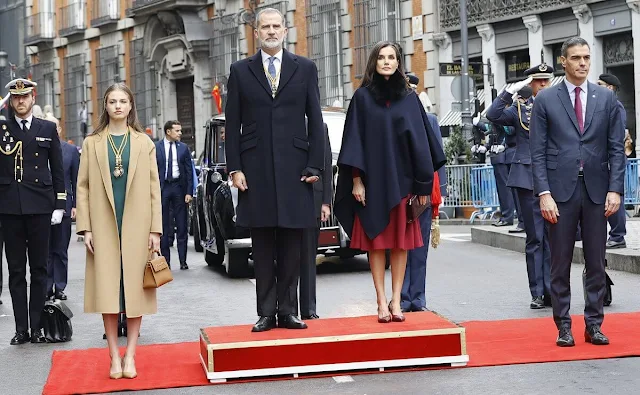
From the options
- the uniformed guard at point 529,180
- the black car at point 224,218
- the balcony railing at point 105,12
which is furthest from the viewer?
the balcony railing at point 105,12

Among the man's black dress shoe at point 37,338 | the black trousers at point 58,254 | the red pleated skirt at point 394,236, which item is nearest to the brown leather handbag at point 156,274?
the red pleated skirt at point 394,236

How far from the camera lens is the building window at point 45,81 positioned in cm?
5353

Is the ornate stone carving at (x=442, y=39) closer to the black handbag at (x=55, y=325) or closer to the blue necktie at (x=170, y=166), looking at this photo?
the blue necktie at (x=170, y=166)

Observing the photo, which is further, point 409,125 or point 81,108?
point 81,108

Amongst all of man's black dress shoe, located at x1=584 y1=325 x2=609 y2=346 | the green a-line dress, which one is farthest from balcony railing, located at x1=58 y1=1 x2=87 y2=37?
man's black dress shoe, located at x1=584 y1=325 x2=609 y2=346

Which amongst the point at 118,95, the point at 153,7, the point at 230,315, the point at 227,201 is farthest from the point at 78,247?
the point at 153,7

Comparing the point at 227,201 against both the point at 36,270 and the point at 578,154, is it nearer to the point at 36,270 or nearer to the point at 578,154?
the point at 36,270

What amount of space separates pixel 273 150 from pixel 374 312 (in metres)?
3.51

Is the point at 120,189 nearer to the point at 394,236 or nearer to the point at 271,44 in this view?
the point at 271,44

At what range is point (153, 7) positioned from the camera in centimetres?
4181

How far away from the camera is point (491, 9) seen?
3023 centimetres

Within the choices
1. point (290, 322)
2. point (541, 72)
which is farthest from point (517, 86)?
point (290, 322)

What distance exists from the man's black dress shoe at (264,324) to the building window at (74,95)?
4180 cm

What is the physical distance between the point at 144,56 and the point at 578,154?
1426 inches
